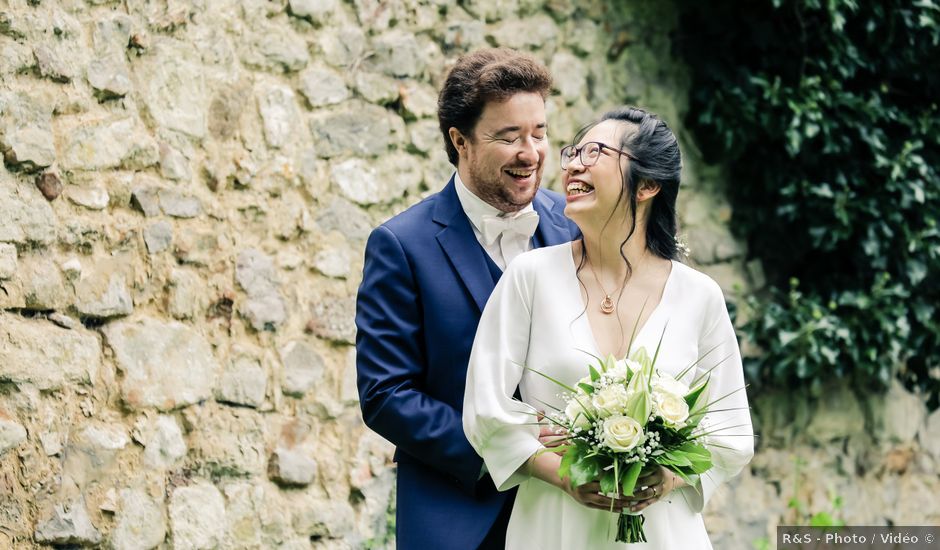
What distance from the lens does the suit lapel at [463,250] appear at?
2893mm

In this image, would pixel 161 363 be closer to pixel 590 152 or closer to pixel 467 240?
pixel 467 240

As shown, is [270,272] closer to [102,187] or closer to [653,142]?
[102,187]

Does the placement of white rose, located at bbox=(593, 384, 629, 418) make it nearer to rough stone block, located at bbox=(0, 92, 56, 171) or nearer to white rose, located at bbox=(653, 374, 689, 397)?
white rose, located at bbox=(653, 374, 689, 397)

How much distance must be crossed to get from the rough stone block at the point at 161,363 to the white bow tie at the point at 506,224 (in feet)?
4.02

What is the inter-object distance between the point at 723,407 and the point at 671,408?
41cm

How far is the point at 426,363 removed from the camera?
9.55ft

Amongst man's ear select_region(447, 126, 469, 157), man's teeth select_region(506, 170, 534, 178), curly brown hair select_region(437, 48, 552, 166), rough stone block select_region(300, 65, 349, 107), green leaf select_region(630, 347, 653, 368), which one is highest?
rough stone block select_region(300, 65, 349, 107)

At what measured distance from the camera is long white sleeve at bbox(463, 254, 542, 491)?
2.56m

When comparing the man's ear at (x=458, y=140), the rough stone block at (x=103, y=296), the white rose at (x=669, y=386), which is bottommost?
the white rose at (x=669, y=386)

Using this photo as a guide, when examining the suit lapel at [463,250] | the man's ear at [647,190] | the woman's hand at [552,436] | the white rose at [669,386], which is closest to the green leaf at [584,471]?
the woman's hand at [552,436]

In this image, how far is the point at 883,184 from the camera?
550cm

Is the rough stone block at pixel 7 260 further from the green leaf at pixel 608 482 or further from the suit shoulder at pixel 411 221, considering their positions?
the green leaf at pixel 608 482

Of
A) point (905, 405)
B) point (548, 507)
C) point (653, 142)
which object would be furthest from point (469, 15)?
point (905, 405)

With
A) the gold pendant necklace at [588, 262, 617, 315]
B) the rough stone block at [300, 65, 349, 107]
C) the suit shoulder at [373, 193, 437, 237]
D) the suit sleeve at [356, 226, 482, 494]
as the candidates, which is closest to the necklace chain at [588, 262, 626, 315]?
the gold pendant necklace at [588, 262, 617, 315]
